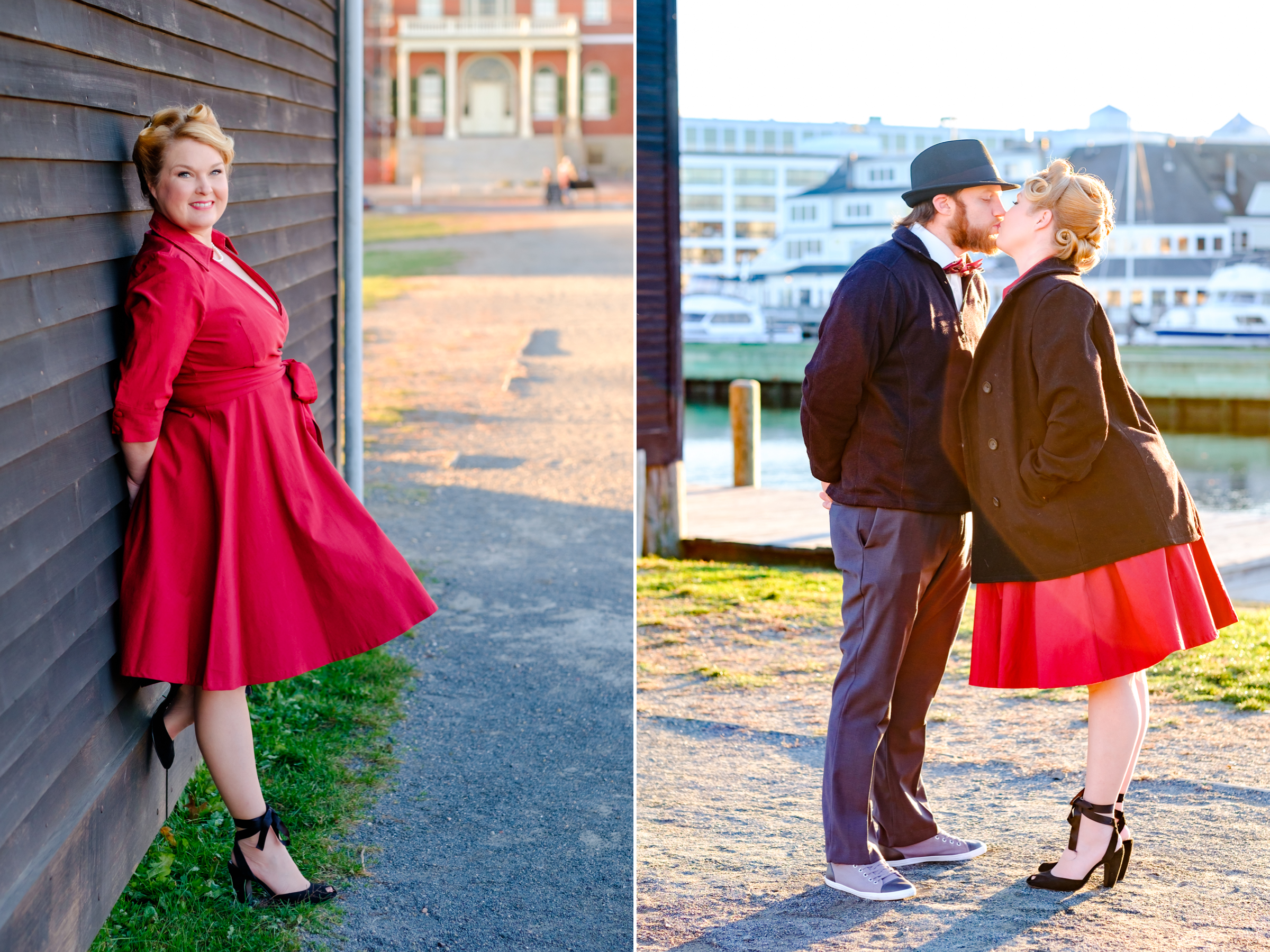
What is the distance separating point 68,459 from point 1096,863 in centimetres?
293

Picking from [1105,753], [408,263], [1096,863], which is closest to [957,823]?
[1096,863]

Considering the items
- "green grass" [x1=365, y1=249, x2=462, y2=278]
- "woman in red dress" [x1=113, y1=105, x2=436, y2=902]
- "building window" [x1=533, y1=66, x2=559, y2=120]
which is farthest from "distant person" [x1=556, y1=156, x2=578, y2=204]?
"woman in red dress" [x1=113, y1=105, x2=436, y2=902]

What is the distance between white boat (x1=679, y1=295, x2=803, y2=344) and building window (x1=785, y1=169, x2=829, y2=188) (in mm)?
25804

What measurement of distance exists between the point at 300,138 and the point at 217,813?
347 centimetres

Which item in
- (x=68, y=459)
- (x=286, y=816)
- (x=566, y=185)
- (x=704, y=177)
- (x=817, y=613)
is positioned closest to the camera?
(x=68, y=459)

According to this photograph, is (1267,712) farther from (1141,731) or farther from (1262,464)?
(1262,464)

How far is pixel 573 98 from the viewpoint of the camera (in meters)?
59.7

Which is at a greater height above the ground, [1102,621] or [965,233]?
[965,233]

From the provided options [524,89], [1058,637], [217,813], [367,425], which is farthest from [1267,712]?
[524,89]

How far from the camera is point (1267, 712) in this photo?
17.9 ft

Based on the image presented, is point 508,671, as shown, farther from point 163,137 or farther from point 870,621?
point 163,137

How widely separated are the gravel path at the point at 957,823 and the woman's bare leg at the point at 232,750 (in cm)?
113

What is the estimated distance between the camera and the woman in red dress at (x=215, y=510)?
10.8ft

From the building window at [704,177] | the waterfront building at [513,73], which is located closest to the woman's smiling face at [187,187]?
the waterfront building at [513,73]
